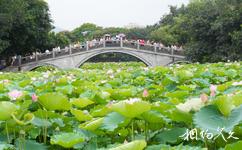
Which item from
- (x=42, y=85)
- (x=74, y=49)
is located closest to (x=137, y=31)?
(x=74, y=49)

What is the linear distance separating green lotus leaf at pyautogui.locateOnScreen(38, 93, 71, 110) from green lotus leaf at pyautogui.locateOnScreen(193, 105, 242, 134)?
2.11ft

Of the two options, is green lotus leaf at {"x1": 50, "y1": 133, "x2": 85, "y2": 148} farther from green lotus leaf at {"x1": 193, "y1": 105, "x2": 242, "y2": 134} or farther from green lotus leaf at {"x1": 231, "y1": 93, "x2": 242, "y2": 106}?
green lotus leaf at {"x1": 231, "y1": 93, "x2": 242, "y2": 106}

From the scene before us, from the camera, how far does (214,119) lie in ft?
4.62

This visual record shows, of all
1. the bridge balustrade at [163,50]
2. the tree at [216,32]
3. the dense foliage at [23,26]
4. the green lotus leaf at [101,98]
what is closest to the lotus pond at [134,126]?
the green lotus leaf at [101,98]

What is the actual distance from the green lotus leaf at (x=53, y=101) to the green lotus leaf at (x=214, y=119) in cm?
64

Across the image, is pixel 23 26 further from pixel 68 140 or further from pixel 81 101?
pixel 68 140

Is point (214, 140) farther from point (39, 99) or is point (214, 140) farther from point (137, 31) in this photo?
point (137, 31)

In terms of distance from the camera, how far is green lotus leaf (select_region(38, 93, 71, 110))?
5.92ft

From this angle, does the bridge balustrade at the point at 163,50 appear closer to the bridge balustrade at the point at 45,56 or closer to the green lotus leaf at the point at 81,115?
the bridge balustrade at the point at 45,56

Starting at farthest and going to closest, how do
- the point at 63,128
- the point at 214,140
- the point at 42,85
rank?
the point at 42,85 < the point at 63,128 < the point at 214,140

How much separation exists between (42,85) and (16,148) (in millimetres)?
1813

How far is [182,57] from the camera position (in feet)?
113

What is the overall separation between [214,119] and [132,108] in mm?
268

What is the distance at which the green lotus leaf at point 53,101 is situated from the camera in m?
1.80
